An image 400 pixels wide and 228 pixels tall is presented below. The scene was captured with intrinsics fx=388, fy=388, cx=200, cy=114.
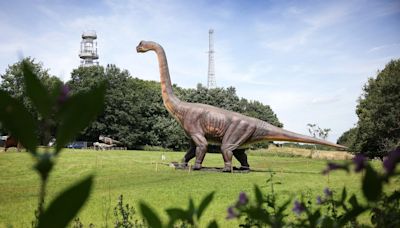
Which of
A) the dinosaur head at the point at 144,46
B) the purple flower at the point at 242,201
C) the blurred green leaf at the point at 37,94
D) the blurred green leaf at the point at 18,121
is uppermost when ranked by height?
the dinosaur head at the point at 144,46

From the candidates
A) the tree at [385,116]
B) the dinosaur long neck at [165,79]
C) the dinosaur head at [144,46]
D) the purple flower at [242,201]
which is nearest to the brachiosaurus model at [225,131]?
the dinosaur long neck at [165,79]

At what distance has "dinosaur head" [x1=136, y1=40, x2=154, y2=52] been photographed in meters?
14.4

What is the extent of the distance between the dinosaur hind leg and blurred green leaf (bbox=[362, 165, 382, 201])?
1274cm

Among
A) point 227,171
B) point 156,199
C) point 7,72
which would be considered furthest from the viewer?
point 7,72

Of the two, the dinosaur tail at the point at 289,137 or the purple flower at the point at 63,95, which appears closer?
the purple flower at the point at 63,95

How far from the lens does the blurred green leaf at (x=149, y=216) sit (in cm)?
68

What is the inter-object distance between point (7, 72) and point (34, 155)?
110 feet

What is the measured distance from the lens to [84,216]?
6.54 metres

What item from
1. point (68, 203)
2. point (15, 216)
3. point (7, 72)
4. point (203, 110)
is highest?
point (7, 72)

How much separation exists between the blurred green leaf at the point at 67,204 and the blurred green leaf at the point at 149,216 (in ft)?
0.66

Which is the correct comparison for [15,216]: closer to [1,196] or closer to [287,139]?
[1,196]

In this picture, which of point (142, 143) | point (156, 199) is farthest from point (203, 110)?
point (142, 143)

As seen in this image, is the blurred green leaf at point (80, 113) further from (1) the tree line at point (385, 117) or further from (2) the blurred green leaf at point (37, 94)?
(1) the tree line at point (385, 117)

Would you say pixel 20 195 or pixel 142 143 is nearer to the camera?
pixel 20 195
